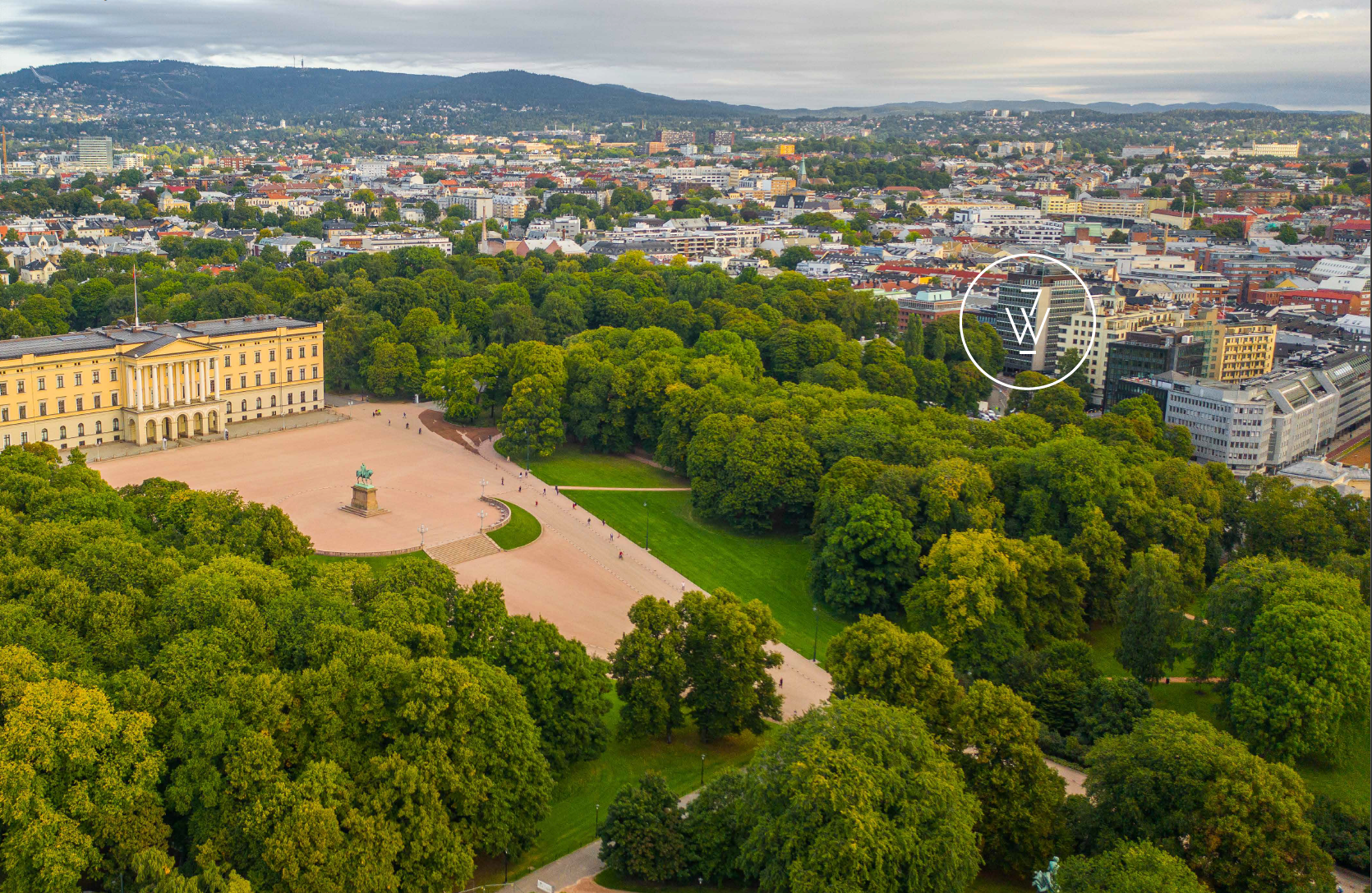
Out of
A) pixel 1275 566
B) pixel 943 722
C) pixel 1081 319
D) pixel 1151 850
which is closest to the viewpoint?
pixel 1151 850

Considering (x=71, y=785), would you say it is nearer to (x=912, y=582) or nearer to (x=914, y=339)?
(x=912, y=582)

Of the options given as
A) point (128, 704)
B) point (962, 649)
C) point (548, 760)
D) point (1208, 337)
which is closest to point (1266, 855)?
point (962, 649)

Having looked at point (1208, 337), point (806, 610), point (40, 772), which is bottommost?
point (806, 610)

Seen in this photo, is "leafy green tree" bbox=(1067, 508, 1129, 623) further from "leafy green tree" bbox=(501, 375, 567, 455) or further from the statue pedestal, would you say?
the statue pedestal

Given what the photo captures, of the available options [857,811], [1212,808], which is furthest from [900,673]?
[1212,808]

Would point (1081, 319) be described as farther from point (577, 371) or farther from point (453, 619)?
point (453, 619)

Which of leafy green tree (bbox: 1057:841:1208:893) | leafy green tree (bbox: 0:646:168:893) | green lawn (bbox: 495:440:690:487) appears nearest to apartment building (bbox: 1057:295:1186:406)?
green lawn (bbox: 495:440:690:487)
